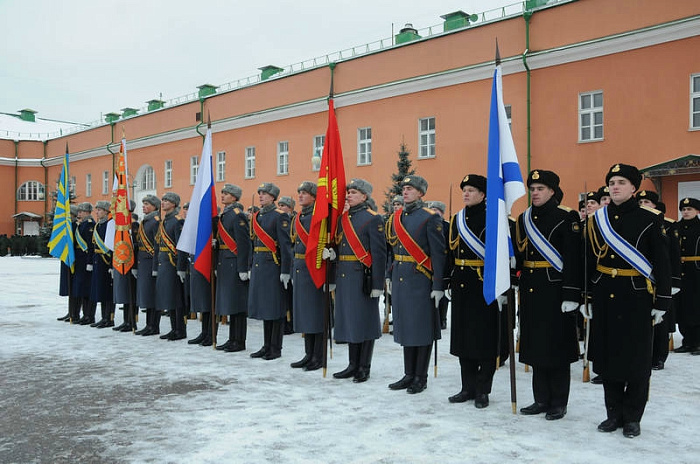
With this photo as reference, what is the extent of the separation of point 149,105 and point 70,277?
26.5 m

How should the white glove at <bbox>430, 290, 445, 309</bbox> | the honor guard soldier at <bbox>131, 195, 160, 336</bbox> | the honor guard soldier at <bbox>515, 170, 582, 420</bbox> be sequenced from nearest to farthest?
the honor guard soldier at <bbox>515, 170, 582, 420</bbox> < the white glove at <bbox>430, 290, 445, 309</bbox> < the honor guard soldier at <bbox>131, 195, 160, 336</bbox>

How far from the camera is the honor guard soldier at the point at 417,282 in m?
5.74

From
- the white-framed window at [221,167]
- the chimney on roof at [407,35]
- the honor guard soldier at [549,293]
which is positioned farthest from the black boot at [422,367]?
the white-framed window at [221,167]

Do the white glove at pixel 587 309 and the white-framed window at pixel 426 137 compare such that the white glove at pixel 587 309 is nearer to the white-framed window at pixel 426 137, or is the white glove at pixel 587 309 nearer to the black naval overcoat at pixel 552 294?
the black naval overcoat at pixel 552 294

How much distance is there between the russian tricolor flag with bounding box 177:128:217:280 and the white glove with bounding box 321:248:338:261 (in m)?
2.08

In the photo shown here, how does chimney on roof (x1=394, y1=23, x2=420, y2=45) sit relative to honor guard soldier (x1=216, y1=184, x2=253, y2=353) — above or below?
above

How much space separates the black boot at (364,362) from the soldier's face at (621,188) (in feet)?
8.98

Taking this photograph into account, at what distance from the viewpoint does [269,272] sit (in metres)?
7.46

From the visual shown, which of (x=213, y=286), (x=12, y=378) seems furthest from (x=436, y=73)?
(x=12, y=378)

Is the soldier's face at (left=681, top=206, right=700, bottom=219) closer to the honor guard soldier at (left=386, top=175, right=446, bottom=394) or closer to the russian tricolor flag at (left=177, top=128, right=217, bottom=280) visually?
the honor guard soldier at (left=386, top=175, right=446, bottom=394)

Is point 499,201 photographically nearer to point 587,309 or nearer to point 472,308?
point 472,308

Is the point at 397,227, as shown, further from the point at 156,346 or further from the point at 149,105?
the point at 149,105

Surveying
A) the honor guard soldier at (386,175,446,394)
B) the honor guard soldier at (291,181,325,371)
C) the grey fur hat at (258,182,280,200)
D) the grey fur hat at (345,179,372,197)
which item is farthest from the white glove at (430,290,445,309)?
the grey fur hat at (258,182,280,200)

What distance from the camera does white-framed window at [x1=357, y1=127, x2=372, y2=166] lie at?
22.1m
